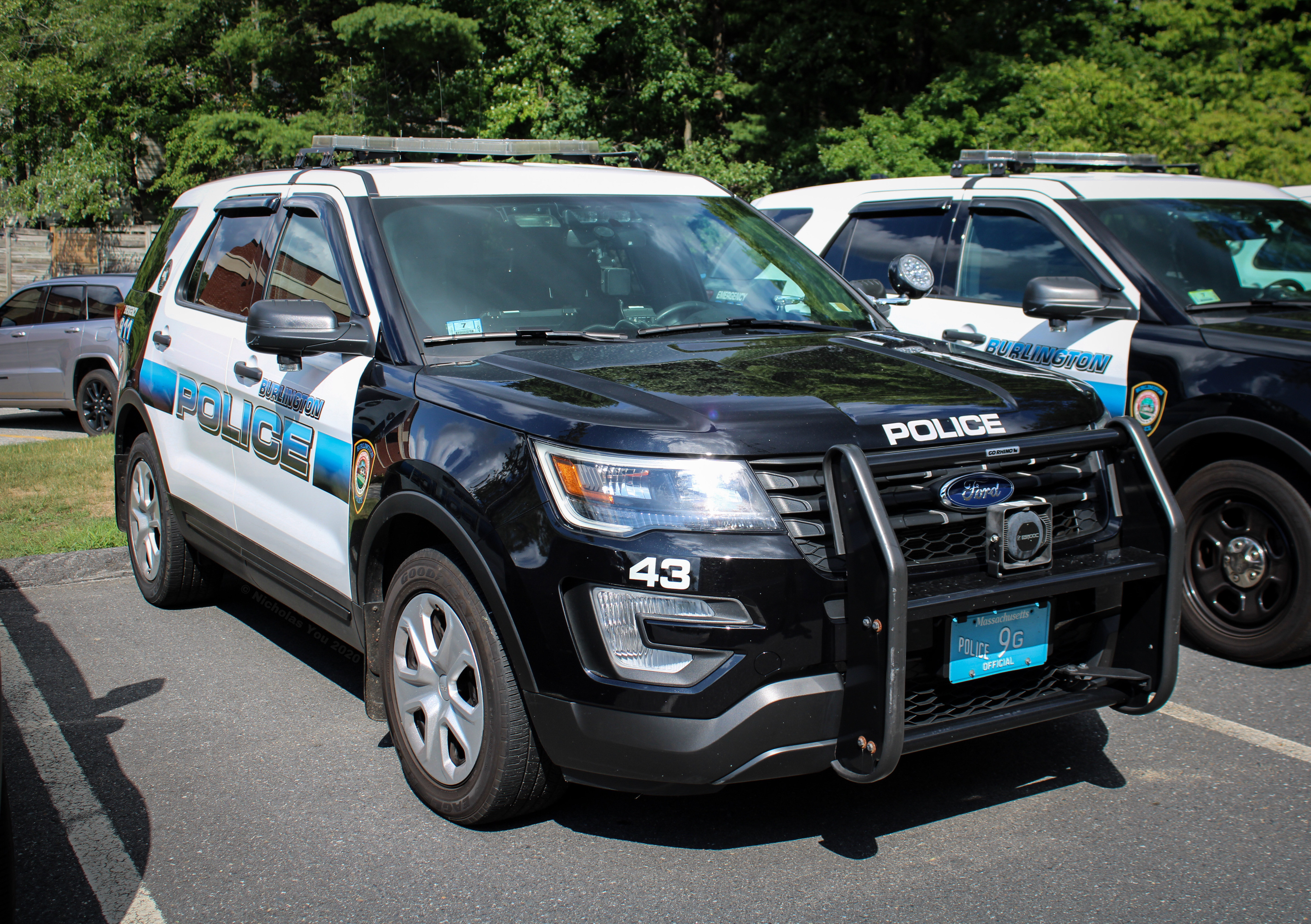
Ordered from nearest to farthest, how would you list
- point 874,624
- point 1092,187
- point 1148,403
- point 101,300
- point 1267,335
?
1. point 874,624
2. point 1267,335
3. point 1148,403
4. point 1092,187
5. point 101,300

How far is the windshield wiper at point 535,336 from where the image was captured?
152 inches

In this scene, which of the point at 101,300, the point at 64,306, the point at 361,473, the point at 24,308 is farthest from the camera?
the point at 24,308

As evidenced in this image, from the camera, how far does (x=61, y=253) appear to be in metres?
24.9

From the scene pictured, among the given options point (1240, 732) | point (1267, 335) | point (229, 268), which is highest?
point (229, 268)

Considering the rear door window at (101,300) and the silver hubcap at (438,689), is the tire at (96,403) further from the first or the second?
the silver hubcap at (438,689)

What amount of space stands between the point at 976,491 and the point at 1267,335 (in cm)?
254

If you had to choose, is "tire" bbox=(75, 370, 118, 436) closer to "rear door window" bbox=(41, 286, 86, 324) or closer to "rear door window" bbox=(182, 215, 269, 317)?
"rear door window" bbox=(41, 286, 86, 324)

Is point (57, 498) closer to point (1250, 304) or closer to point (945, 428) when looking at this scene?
point (945, 428)

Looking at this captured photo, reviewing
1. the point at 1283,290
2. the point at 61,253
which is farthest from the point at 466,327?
the point at 61,253

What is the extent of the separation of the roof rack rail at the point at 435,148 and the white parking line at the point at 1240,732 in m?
3.42

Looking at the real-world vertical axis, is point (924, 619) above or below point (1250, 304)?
below

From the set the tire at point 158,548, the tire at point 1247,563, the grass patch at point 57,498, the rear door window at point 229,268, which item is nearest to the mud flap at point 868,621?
the tire at point 1247,563

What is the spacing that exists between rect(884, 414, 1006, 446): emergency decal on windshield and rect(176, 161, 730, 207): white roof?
1.90 m

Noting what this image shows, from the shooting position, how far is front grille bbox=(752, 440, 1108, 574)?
2.94 metres
